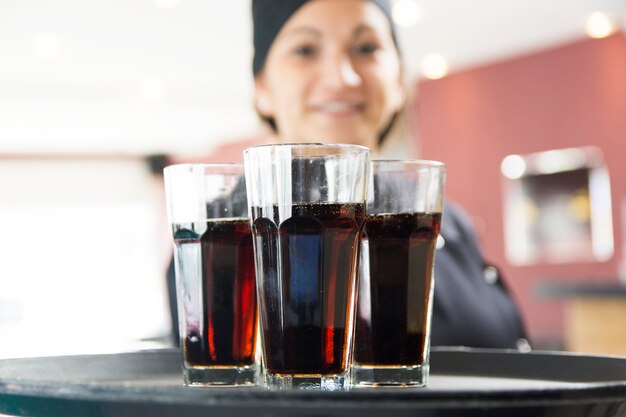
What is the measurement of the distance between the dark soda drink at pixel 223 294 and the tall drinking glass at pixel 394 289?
90mm

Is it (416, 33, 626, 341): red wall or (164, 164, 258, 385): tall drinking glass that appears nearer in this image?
(164, 164, 258, 385): tall drinking glass

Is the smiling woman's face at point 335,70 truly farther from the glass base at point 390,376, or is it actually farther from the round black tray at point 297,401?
the round black tray at point 297,401

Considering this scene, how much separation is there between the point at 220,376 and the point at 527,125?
610cm

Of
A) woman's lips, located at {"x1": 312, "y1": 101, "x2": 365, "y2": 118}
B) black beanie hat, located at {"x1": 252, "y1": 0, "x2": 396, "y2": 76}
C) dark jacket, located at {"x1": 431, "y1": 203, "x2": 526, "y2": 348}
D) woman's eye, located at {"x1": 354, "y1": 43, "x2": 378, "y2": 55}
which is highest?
black beanie hat, located at {"x1": 252, "y1": 0, "x2": 396, "y2": 76}

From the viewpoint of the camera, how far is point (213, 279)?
0.64m

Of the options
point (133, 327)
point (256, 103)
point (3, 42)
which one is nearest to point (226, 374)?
point (256, 103)

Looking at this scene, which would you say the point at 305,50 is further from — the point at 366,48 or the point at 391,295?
the point at 391,295

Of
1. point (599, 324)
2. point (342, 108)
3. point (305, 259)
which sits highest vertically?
point (342, 108)

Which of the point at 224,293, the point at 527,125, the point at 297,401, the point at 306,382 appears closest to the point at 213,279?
the point at 224,293

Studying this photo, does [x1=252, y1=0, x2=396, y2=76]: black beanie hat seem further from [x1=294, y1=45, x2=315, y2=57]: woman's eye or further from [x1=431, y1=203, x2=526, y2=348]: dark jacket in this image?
[x1=431, y1=203, x2=526, y2=348]: dark jacket

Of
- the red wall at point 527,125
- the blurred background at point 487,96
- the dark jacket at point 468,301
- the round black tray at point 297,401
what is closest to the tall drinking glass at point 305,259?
the round black tray at point 297,401

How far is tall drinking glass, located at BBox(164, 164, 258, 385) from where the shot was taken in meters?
0.64

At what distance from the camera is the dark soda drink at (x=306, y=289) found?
0.56m

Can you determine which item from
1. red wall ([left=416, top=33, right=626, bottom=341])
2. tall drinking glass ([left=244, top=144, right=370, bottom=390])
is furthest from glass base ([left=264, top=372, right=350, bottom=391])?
red wall ([left=416, top=33, right=626, bottom=341])
